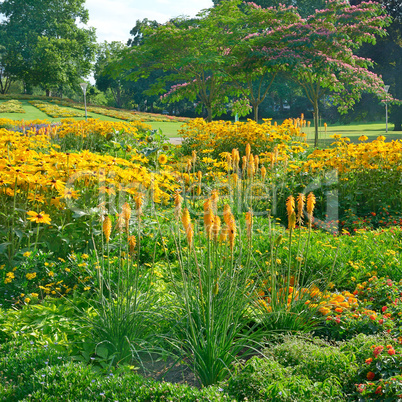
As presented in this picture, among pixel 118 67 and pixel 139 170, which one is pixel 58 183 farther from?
pixel 118 67

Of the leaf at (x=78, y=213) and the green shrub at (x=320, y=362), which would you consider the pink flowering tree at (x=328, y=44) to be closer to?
the leaf at (x=78, y=213)

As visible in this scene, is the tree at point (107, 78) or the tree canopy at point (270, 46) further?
the tree at point (107, 78)

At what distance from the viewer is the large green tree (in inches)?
1513

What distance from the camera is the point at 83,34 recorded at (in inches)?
1663

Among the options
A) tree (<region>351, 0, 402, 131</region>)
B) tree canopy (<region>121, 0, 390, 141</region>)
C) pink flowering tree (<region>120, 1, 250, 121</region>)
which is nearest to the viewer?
tree canopy (<region>121, 0, 390, 141</region>)

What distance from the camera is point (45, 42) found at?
38.2m

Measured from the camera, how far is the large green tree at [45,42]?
3844 cm

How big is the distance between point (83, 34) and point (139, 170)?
142 feet

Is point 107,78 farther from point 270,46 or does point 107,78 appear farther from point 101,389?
point 101,389

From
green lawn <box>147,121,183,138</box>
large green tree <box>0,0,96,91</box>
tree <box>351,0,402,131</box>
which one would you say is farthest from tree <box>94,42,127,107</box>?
tree <box>351,0,402,131</box>

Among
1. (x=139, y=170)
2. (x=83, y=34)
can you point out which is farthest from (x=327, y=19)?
(x=83, y=34)

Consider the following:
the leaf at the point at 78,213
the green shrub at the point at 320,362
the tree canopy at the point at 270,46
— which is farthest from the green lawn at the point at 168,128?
the green shrub at the point at 320,362

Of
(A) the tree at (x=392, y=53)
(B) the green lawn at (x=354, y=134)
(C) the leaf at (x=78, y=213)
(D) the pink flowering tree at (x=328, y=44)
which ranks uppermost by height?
(A) the tree at (x=392, y=53)

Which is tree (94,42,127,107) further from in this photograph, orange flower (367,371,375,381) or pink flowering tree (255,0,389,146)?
orange flower (367,371,375,381)
